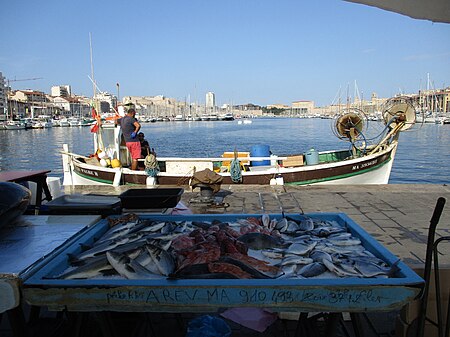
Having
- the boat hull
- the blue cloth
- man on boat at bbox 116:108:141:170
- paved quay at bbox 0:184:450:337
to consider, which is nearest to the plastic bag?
paved quay at bbox 0:184:450:337

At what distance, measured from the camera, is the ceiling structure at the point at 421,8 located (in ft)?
7.05

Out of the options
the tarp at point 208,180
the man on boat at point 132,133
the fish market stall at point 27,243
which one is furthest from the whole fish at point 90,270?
the man on boat at point 132,133

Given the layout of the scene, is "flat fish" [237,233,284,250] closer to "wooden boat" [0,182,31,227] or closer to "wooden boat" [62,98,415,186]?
"wooden boat" [0,182,31,227]

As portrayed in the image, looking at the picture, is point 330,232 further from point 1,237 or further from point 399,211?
point 399,211

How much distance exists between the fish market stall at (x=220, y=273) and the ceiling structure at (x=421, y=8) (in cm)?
155

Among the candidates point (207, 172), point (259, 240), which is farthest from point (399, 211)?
point (259, 240)

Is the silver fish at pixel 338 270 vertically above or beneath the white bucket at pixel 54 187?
above

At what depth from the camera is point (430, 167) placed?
24.7m

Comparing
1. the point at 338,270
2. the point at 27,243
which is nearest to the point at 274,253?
the point at 338,270

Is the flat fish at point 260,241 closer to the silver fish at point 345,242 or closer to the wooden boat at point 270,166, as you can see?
the silver fish at point 345,242

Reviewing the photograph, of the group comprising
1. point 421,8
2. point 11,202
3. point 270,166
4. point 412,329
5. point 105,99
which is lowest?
point 412,329

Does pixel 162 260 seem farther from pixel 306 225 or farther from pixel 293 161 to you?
pixel 293 161

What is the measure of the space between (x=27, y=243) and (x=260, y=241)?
161 centimetres

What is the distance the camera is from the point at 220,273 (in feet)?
6.37
